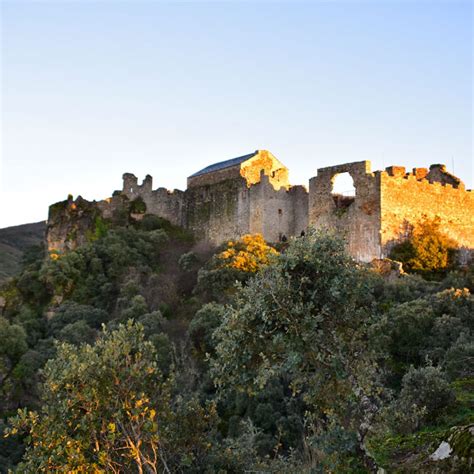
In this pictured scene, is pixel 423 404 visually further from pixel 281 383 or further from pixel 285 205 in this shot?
pixel 285 205

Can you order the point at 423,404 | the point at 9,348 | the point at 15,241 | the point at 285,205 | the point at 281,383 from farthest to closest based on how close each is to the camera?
the point at 15,241 < the point at 285,205 < the point at 9,348 < the point at 281,383 < the point at 423,404

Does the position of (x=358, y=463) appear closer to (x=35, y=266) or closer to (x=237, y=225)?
(x=237, y=225)

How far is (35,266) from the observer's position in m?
46.4

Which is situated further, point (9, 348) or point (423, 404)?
point (9, 348)

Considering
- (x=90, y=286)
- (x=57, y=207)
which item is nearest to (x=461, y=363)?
(x=90, y=286)

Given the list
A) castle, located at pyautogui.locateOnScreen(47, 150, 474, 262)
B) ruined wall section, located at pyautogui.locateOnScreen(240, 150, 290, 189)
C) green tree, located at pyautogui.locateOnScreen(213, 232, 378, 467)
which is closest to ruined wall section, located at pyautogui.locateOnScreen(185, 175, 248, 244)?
castle, located at pyautogui.locateOnScreen(47, 150, 474, 262)

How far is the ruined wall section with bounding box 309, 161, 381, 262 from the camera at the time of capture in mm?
31500

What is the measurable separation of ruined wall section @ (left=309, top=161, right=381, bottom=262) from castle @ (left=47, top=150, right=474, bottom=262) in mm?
45

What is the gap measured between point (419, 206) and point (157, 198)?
69.3ft

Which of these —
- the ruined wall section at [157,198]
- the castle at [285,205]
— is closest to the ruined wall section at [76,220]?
the castle at [285,205]

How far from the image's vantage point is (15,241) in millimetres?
83688

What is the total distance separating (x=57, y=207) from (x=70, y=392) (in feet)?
128

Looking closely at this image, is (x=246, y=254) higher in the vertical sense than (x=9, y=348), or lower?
higher

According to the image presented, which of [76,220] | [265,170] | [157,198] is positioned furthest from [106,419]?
[76,220]
